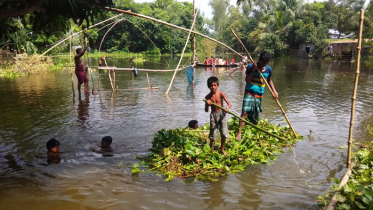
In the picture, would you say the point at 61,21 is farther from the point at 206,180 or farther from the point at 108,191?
the point at 206,180

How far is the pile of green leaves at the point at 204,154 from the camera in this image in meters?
4.04

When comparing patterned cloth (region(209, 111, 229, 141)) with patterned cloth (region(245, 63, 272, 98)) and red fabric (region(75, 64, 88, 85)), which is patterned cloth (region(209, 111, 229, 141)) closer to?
patterned cloth (region(245, 63, 272, 98))

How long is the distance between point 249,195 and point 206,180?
63cm

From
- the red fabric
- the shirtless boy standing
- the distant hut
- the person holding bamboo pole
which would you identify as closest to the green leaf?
the shirtless boy standing

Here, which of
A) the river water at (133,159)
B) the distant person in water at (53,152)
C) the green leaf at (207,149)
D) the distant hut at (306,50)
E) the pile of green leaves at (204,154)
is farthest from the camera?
the distant hut at (306,50)

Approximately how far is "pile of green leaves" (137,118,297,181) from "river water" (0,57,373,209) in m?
0.14

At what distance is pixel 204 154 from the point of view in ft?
13.4

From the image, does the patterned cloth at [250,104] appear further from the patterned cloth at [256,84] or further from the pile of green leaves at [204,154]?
the pile of green leaves at [204,154]

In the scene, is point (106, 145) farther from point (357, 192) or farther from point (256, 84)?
point (357, 192)

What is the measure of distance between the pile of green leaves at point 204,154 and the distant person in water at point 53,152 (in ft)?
4.82

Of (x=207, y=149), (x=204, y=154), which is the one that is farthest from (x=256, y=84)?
(x=204, y=154)

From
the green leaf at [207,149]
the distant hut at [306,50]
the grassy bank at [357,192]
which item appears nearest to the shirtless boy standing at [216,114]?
the green leaf at [207,149]

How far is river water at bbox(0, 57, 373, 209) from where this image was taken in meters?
3.46

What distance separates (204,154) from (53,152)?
2.62 m
